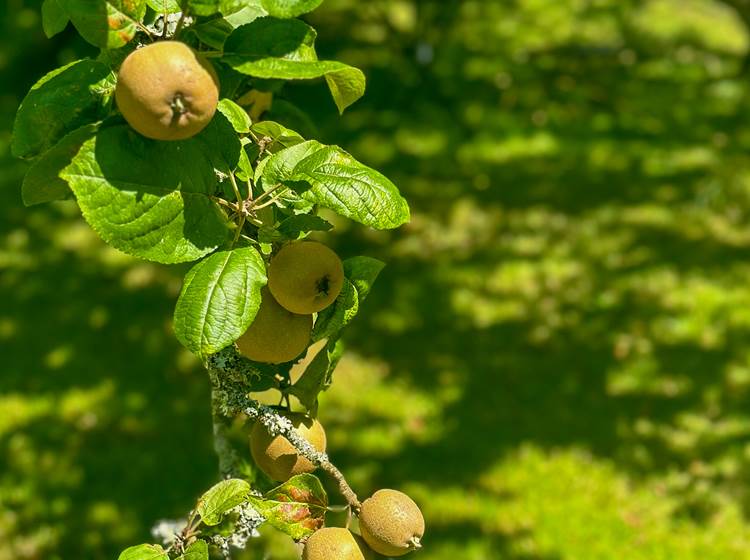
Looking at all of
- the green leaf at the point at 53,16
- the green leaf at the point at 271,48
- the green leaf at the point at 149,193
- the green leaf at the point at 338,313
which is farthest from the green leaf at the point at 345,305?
the green leaf at the point at 53,16

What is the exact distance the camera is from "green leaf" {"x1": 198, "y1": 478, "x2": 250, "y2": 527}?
140cm

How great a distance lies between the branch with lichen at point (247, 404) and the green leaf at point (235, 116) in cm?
40

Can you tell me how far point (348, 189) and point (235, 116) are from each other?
237 millimetres

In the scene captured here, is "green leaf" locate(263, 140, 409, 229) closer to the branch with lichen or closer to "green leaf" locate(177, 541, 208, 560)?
the branch with lichen

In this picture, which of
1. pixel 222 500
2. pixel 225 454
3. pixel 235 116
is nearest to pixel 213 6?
pixel 235 116

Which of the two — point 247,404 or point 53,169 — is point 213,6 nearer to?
point 53,169

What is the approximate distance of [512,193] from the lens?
682cm

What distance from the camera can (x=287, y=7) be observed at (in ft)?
3.62

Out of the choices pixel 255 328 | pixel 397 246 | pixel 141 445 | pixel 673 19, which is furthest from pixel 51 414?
pixel 673 19

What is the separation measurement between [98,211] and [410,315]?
4.47 m

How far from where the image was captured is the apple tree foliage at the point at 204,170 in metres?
1.10

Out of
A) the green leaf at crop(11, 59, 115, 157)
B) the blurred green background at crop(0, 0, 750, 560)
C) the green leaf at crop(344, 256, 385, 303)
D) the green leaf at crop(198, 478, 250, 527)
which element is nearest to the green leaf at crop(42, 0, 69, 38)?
the green leaf at crop(11, 59, 115, 157)

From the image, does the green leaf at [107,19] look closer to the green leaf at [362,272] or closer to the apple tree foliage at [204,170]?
the apple tree foliage at [204,170]

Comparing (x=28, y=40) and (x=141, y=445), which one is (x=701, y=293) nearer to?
(x=141, y=445)
